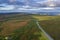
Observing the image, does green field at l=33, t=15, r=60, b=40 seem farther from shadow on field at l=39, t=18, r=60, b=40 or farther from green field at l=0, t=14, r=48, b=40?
green field at l=0, t=14, r=48, b=40

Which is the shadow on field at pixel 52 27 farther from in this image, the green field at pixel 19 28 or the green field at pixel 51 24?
the green field at pixel 19 28

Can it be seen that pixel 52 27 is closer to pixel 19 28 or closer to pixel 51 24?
pixel 51 24

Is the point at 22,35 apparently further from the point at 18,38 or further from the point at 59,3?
the point at 59,3

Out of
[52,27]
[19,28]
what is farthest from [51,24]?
[19,28]

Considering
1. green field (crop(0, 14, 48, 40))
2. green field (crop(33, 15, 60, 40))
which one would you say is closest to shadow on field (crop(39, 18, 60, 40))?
green field (crop(33, 15, 60, 40))

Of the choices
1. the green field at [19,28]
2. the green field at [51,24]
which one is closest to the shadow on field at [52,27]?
the green field at [51,24]
